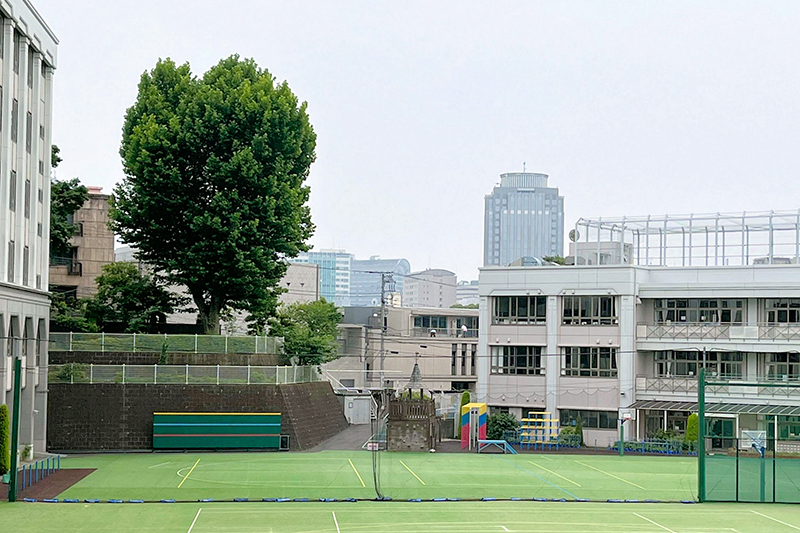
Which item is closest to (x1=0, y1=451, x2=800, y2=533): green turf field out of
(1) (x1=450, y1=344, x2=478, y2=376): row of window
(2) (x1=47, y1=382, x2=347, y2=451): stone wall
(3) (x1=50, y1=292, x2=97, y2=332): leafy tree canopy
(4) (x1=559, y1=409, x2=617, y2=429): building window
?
(2) (x1=47, y1=382, x2=347, y2=451): stone wall

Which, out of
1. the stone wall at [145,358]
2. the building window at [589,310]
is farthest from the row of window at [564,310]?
the stone wall at [145,358]

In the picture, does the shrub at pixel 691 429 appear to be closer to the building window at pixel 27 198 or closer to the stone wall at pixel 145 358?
the stone wall at pixel 145 358

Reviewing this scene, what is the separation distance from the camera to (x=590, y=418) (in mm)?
52125

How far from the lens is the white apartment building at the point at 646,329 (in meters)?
50.2

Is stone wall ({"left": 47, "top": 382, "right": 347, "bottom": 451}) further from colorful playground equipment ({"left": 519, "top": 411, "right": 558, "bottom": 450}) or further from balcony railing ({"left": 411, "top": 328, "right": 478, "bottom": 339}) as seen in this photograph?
balcony railing ({"left": 411, "top": 328, "right": 478, "bottom": 339})

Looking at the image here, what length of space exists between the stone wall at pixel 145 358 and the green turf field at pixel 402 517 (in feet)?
62.6

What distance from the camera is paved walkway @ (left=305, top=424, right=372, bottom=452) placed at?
153ft

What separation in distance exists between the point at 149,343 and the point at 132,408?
3924 mm

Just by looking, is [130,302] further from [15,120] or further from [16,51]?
[16,51]

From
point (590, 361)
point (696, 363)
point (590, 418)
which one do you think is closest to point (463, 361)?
point (590, 361)

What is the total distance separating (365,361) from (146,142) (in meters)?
36.3

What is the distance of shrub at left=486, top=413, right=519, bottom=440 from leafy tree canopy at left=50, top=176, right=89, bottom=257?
23392mm

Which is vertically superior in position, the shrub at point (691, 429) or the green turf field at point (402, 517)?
the shrub at point (691, 429)

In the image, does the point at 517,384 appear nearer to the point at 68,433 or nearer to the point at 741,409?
the point at 741,409
